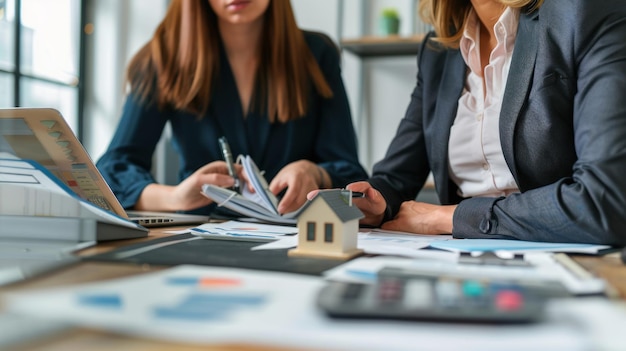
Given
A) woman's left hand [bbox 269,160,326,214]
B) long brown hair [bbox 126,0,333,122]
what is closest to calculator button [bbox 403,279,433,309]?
woman's left hand [bbox 269,160,326,214]

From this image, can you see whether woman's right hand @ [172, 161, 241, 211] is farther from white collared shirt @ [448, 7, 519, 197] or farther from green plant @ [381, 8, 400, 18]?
green plant @ [381, 8, 400, 18]

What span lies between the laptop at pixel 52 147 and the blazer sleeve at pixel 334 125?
2.57 ft

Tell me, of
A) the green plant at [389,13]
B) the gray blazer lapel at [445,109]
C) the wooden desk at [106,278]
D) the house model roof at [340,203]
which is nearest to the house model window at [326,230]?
the house model roof at [340,203]

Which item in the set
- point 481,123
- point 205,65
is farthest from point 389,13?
point 481,123

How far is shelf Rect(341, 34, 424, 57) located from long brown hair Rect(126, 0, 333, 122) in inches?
49.5

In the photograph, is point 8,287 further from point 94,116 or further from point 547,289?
point 94,116

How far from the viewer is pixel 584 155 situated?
3.41 ft

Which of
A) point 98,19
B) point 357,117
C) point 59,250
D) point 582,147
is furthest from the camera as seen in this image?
point 98,19

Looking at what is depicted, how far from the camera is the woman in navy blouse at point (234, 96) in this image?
1.75 m

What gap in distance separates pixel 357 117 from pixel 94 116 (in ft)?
5.29

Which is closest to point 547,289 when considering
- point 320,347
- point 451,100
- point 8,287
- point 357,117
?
point 320,347

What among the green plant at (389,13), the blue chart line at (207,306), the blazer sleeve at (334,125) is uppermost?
the green plant at (389,13)

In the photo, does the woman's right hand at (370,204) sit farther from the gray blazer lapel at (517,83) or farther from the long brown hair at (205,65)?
the long brown hair at (205,65)

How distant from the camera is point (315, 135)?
1859 millimetres
